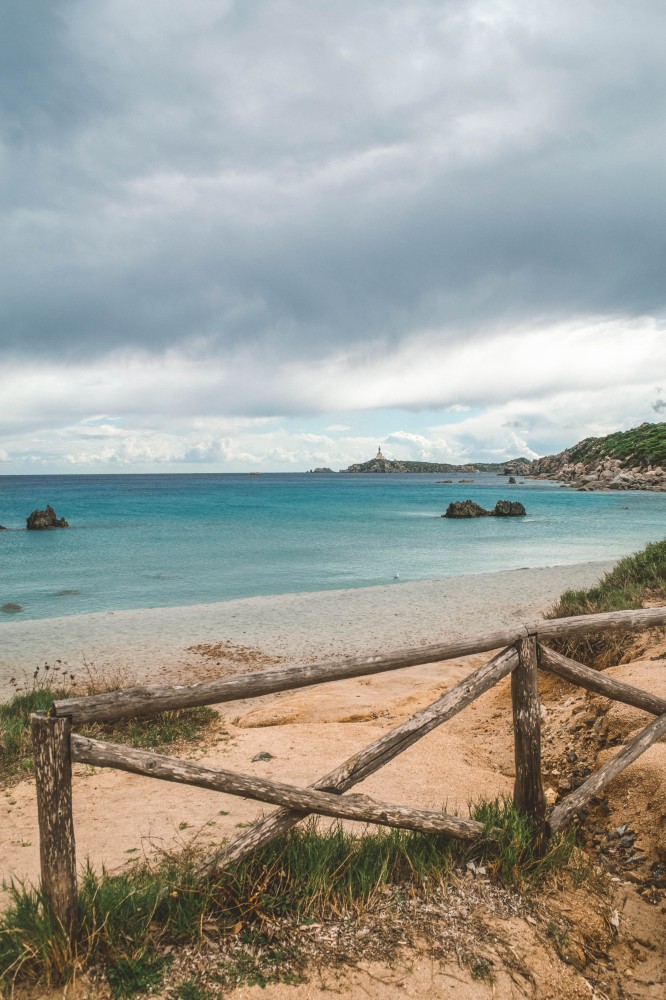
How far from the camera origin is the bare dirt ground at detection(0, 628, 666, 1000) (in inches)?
137

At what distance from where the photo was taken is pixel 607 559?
28562 mm

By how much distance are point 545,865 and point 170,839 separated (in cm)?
310

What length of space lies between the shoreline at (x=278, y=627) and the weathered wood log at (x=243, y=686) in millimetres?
9449

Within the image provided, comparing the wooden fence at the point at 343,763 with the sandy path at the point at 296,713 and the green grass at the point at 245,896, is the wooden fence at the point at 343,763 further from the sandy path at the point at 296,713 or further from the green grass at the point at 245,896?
the sandy path at the point at 296,713

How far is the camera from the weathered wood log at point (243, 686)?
10.9 ft

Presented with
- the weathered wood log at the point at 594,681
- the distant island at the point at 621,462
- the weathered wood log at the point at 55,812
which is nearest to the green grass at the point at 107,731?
the weathered wood log at the point at 55,812

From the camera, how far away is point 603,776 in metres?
4.84

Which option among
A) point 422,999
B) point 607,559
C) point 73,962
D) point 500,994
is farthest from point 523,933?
point 607,559

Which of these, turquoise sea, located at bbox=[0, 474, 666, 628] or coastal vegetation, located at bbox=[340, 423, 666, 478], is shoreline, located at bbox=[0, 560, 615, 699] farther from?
coastal vegetation, located at bbox=[340, 423, 666, 478]

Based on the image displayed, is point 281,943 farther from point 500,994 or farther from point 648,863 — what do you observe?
point 648,863

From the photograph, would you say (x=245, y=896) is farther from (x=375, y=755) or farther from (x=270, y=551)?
(x=270, y=551)

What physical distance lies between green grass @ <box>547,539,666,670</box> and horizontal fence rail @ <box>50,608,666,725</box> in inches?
155

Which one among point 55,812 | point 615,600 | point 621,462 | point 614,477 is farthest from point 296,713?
point 621,462

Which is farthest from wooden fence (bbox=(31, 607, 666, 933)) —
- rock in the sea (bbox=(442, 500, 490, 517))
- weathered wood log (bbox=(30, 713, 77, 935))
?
rock in the sea (bbox=(442, 500, 490, 517))
